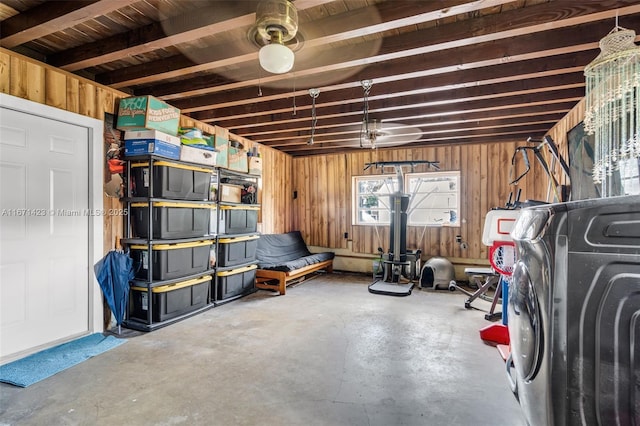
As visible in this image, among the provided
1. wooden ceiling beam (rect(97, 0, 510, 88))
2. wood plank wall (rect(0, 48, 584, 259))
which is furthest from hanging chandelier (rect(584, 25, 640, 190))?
wood plank wall (rect(0, 48, 584, 259))

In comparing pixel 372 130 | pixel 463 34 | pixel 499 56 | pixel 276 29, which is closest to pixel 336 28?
pixel 276 29

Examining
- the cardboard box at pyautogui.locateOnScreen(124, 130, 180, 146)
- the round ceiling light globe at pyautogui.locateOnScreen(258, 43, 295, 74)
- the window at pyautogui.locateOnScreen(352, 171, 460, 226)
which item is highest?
the round ceiling light globe at pyautogui.locateOnScreen(258, 43, 295, 74)

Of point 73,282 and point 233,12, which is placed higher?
point 233,12

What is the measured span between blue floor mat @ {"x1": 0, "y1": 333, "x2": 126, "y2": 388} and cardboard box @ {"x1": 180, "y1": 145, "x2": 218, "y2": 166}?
1950 mm

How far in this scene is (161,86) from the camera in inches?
138

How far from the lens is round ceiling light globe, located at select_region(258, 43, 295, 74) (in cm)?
177

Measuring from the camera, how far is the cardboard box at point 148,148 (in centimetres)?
327

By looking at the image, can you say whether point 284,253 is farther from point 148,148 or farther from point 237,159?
point 148,148

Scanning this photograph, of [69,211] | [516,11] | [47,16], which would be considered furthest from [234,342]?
[516,11]

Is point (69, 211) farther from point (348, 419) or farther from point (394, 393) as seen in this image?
point (394, 393)

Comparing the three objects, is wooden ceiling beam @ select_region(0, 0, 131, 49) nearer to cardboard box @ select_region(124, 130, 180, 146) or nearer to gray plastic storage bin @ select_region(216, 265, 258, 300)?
cardboard box @ select_region(124, 130, 180, 146)

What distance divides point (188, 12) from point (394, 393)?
2932 mm

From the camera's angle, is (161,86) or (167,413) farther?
(161,86)

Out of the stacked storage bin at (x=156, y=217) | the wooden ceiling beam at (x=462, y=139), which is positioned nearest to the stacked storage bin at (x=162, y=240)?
the stacked storage bin at (x=156, y=217)
